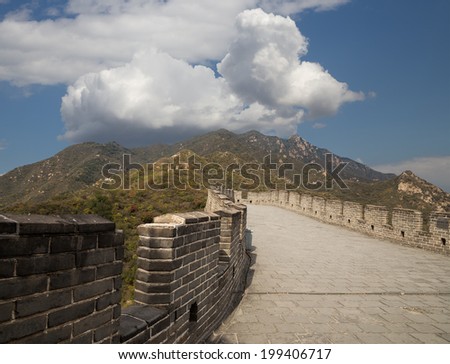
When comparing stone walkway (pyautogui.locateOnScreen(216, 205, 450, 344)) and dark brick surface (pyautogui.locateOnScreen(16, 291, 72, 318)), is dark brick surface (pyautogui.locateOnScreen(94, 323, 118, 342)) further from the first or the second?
stone walkway (pyautogui.locateOnScreen(216, 205, 450, 344))

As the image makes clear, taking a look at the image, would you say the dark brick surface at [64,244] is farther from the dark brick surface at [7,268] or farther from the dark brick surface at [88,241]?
the dark brick surface at [7,268]

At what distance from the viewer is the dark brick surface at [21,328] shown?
65.2 inches

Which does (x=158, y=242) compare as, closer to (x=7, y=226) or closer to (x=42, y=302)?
(x=42, y=302)

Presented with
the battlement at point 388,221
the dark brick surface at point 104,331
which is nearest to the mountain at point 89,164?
the battlement at point 388,221

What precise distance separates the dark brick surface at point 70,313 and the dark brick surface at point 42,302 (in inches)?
1.7

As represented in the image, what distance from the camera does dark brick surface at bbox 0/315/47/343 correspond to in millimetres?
1655

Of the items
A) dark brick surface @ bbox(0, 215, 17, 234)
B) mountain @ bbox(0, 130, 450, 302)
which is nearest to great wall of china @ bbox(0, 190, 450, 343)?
dark brick surface @ bbox(0, 215, 17, 234)

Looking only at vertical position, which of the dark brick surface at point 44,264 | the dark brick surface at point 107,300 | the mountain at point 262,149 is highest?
the mountain at point 262,149

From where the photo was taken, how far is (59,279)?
1.91 metres

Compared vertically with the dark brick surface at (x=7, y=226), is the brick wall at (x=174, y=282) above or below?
below

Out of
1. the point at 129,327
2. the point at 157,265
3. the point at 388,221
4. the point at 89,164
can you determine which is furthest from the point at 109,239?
the point at 89,164

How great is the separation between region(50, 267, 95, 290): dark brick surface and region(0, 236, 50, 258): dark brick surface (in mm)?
183

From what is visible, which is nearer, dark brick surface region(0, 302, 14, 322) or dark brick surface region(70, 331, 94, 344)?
dark brick surface region(0, 302, 14, 322)

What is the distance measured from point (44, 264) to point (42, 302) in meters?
0.20
